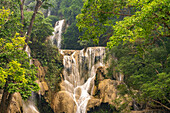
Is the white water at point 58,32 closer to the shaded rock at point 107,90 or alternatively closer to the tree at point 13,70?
the shaded rock at point 107,90

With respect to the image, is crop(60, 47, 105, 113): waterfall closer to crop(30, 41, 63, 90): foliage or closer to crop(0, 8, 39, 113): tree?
crop(30, 41, 63, 90): foliage

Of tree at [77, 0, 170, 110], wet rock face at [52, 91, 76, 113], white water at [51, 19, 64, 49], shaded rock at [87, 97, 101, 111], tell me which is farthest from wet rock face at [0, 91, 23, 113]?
white water at [51, 19, 64, 49]

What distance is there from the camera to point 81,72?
21.6 m

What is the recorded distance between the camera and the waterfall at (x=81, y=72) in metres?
18.3

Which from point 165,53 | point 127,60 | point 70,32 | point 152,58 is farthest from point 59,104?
point 70,32

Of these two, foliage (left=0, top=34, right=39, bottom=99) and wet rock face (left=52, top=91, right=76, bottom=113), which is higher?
foliage (left=0, top=34, right=39, bottom=99)

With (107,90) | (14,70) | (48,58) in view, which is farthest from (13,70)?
(107,90)

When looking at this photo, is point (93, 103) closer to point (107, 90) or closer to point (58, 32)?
point (107, 90)

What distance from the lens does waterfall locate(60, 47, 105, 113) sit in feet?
60.2

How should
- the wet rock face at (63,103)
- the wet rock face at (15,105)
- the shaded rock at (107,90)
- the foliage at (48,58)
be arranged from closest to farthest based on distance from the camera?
the wet rock face at (15,105) → the wet rock face at (63,103) → the shaded rock at (107,90) → the foliage at (48,58)

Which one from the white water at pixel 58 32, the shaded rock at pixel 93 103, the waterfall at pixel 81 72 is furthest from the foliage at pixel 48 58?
the white water at pixel 58 32

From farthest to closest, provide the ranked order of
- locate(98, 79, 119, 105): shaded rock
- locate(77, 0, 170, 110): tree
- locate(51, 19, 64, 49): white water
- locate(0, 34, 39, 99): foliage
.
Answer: locate(51, 19, 64, 49): white water < locate(98, 79, 119, 105): shaded rock < locate(0, 34, 39, 99): foliage < locate(77, 0, 170, 110): tree

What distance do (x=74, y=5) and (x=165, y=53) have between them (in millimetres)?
23160

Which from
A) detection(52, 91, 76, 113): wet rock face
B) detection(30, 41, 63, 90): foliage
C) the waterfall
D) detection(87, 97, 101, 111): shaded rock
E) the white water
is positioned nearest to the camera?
detection(52, 91, 76, 113): wet rock face
